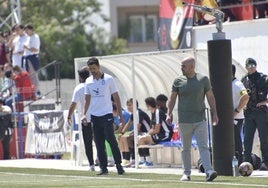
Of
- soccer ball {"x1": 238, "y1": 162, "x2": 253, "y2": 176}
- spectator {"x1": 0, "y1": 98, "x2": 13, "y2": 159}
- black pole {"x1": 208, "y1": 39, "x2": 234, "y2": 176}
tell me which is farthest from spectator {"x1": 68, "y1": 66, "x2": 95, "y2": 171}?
spectator {"x1": 0, "y1": 98, "x2": 13, "y2": 159}

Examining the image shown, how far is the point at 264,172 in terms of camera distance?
20.1 meters

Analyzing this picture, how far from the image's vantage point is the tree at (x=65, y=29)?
179 feet

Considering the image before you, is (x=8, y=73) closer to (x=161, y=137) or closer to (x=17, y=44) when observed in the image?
(x=17, y=44)

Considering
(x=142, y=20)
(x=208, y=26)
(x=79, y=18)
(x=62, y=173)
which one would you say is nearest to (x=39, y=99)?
(x=208, y=26)

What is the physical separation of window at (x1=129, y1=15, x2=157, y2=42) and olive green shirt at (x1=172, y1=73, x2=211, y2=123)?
5019 cm

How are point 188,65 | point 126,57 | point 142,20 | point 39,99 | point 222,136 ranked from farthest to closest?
point 142,20 < point 39,99 < point 126,57 < point 222,136 < point 188,65

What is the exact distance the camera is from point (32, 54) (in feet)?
105

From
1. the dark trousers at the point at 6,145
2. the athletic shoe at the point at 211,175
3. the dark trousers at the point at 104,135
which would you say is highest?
the dark trousers at the point at 104,135

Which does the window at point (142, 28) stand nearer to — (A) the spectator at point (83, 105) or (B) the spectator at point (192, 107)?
(A) the spectator at point (83, 105)

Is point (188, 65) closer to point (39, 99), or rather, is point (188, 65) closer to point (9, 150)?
point (9, 150)

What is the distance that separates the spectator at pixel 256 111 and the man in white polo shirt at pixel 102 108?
232 centimetres

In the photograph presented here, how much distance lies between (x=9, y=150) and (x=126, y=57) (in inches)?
281

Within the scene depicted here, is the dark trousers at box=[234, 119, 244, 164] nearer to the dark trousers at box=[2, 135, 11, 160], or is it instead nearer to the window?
the dark trousers at box=[2, 135, 11, 160]

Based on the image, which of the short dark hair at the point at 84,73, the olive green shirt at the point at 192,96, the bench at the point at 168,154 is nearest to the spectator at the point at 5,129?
the bench at the point at 168,154
